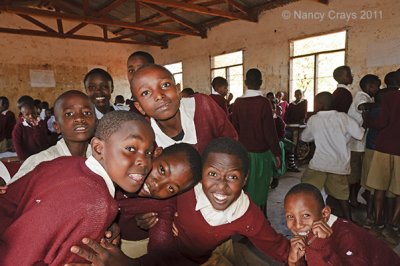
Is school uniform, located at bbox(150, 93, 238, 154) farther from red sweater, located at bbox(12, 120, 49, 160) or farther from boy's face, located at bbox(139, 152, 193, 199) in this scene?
red sweater, located at bbox(12, 120, 49, 160)

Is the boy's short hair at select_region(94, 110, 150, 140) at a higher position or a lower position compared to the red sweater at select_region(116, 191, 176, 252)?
higher

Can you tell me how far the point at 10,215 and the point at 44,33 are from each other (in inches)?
426

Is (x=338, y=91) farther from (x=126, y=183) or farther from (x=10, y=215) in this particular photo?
(x=10, y=215)

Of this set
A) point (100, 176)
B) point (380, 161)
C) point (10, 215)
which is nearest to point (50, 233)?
point (100, 176)

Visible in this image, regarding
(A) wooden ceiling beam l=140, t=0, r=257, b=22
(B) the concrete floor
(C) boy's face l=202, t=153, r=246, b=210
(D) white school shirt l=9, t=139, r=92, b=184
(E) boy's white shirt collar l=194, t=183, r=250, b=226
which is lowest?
(B) the concrete floor

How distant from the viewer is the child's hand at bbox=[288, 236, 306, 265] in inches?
54.4

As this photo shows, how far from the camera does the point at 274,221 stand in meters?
3.53

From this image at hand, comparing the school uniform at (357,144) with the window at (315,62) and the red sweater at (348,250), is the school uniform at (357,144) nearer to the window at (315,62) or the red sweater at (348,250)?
the red sweater at (348,250)

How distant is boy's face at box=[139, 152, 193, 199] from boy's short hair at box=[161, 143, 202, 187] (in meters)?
0.02

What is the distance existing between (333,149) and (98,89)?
2.55 m

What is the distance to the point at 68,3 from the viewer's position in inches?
427

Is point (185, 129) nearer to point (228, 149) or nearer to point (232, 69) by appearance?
point (228, 149)

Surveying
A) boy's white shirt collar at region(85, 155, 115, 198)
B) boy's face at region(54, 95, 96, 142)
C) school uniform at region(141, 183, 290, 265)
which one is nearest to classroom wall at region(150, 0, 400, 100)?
school uniform at region(141, 183, 290, 265)

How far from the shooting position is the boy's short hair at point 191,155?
59.4 inches
